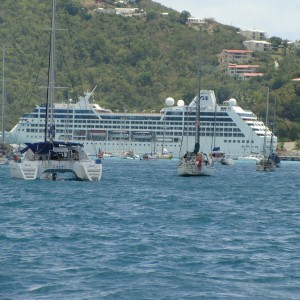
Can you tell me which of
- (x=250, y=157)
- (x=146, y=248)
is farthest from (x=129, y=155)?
(x=146, y=248)

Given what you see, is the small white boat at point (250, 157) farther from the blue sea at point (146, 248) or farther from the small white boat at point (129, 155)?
the blue sea at point (146, 248)

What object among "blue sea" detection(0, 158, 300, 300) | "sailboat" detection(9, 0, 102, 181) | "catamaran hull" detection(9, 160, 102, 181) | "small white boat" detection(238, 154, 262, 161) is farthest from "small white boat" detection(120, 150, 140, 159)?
"blue sea" detection(0, 158, 300, 300)

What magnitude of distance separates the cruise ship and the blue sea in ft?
421

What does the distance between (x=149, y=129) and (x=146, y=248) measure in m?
158

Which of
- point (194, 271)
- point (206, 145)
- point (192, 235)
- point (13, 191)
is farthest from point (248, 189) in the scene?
point (206, 145)

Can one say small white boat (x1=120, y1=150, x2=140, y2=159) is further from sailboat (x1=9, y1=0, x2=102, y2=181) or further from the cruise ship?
sailboat (x1=9, y1=0, x2=102, y2=181)

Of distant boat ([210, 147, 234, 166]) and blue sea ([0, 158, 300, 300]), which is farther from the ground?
blue sea ([0, 158, 300, 300])

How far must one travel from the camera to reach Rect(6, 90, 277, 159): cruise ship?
191125mm

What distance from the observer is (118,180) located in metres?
85.4

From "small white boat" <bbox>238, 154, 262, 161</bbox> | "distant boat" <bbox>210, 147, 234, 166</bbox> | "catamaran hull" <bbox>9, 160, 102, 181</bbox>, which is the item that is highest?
"catamaran hull" <bbox>9, 160, 102, 181</bbox>

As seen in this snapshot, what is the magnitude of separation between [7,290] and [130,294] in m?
2.91

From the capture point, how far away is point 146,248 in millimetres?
37938

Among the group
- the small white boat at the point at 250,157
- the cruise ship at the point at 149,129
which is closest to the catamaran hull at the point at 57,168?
the small white boat at the point at 250,157

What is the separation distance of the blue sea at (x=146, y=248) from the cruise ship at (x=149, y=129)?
128 meters
